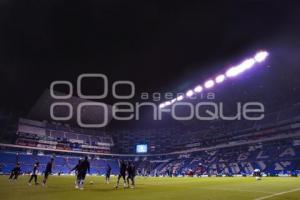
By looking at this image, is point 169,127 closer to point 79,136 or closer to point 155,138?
point 155,138

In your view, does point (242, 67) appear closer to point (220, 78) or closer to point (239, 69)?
Answer: point (239, 69)

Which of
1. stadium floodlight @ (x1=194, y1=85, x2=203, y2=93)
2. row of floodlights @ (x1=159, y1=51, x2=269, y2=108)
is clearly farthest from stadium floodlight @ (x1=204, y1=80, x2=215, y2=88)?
stadium floodlight @ (x1=194, y1=85, x2=203, y2=93)

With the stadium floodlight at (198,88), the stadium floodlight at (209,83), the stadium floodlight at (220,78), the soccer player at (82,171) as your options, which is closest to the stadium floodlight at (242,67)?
the stadium floodlight at (220,78)

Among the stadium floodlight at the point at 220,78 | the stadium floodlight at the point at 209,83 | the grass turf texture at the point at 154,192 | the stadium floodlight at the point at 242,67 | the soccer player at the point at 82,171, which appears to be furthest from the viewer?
the stadium floodlight at the point at 209,83

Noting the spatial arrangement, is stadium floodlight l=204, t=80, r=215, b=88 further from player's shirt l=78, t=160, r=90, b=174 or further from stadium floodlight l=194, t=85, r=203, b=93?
player's shirt l=78, t=160, r=90, b=174

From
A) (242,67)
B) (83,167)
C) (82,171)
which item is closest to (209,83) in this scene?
(242,67)

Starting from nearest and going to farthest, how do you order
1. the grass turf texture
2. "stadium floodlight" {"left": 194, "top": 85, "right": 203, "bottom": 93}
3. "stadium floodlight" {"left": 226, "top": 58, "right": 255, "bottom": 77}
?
the grass turf texture < "stadium floodlight" {"left": 226, "top": 58, "right": 255, "bottom": 77} < "stadium floodlight" {"left": 194, "top": 85, "right": 203, "bottom": 93}

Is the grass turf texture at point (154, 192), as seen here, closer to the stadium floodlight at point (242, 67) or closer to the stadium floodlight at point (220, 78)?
the stadium floodlight at point (242, 67)

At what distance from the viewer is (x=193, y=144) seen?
3634 inches

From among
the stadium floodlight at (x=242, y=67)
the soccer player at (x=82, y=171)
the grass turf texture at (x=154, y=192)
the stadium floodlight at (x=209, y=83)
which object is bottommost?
the grass turf texture at (x=154, y=192)

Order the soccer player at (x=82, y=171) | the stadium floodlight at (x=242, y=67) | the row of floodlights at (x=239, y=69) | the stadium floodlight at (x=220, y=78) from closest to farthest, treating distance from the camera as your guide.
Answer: the soccer player at (x=82, y=171), the row of floodlights at (x=239, y=69), the stadium floodlight at (x=242, y=67), the stadium floodlight at (x=220, y=78)

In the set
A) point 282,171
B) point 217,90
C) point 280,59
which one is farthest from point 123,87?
point 282,171

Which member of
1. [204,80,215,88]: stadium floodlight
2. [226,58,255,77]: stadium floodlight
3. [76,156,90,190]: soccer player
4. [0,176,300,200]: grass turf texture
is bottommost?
[0,176,300,200]: grass turf texture

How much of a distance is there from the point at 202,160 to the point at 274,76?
38823 millimetres
